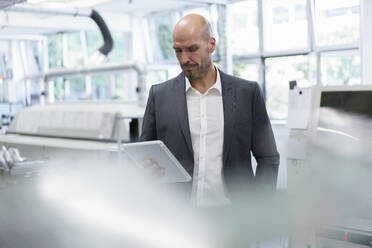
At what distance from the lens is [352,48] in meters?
7.19

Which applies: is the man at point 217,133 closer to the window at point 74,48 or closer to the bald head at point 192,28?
the bald head at point 192,28

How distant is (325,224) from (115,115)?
11.6ft

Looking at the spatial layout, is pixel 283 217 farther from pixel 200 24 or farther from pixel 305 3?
pixel 305 3

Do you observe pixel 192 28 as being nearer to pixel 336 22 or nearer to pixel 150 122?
pixel 150 122

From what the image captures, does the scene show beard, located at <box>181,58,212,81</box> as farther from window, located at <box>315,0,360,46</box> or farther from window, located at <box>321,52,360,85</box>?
window, located at <box>321,52,360,85</box>

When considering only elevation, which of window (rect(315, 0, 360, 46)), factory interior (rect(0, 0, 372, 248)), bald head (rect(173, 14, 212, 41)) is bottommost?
factory interior (rect(0, 0, 372, 248))

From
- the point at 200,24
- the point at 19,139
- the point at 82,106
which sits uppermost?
the point at 200,24

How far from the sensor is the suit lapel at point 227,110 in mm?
1515

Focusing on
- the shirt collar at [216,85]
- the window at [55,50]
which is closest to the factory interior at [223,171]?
the shirt collar at [216,85]

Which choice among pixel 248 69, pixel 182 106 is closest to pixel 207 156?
pixel 182 106

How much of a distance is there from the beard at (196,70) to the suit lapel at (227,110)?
0.10 meters

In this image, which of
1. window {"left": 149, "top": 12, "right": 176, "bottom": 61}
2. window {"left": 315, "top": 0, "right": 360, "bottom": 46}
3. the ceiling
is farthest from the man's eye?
window {"left": 149, "top": 12, "right": 176, "bottom": 61}

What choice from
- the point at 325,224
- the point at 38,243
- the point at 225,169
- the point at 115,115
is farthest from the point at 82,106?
the point at 325,224

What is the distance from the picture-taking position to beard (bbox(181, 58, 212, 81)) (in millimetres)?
1444
